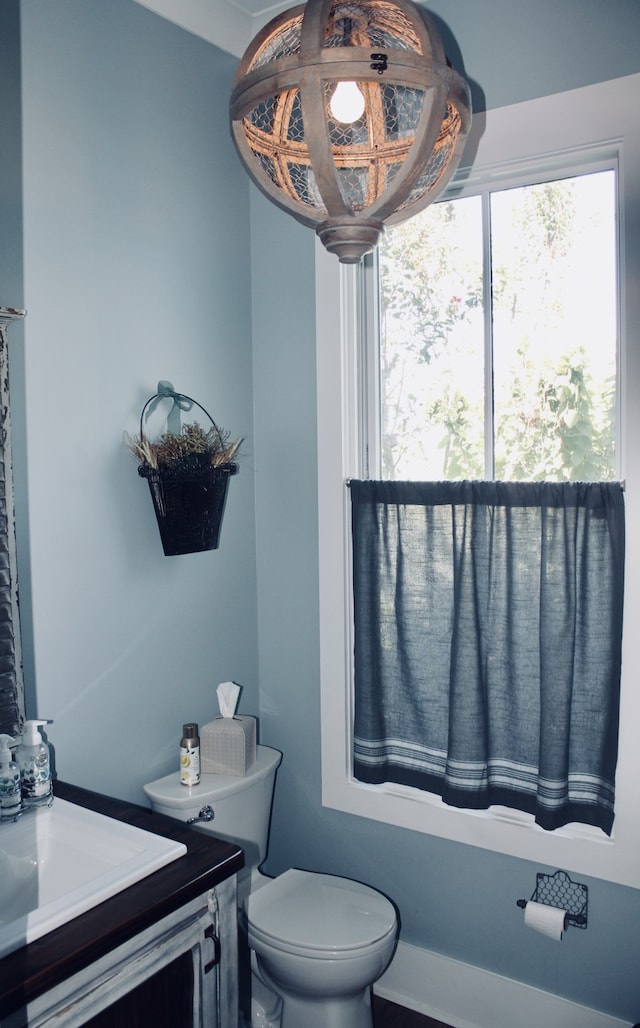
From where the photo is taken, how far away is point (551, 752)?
6.07 feet

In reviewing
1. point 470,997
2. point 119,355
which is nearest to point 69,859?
point 119,355

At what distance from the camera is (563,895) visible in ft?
6.39

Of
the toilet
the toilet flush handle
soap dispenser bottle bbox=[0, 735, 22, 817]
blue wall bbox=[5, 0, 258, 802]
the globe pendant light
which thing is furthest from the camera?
the toilet flush handle

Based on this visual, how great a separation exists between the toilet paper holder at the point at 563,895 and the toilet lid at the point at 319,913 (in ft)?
1.24

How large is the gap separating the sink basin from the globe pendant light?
1.07 m

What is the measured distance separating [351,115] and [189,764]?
5.20 feet

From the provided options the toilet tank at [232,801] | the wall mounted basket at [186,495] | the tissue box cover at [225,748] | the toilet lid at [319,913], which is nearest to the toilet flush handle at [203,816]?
the toilet tank at [232,801]

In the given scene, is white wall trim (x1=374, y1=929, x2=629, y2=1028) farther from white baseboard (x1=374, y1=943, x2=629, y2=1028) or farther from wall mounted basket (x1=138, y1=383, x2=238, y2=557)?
wall mounted basket (x1=138, y1=383, x2=238, y2=557)

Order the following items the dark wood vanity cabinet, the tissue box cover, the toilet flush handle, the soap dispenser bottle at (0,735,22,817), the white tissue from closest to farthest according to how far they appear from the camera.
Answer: the dark wood vanity cabinet
the soap dispenser bottle at (0,735,22,817)
the toilet flush handle
the tissue box cover
the white tissue

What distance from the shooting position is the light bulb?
34.0 inches

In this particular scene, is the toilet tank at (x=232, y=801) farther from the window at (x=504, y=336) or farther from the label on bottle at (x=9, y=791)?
the window at (x=504, y=336)

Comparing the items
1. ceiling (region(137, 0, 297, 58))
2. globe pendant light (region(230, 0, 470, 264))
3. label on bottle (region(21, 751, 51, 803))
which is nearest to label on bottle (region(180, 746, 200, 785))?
label on bottle (region(21, 751, 51, 803))

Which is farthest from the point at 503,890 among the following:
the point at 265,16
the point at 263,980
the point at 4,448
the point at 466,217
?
the point at 265,16

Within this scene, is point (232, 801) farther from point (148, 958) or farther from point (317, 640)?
point (148, 958)
